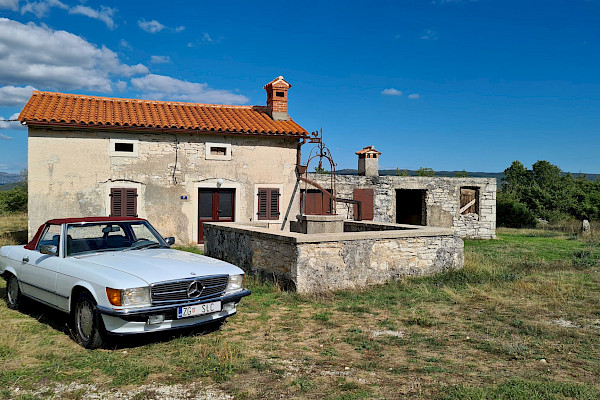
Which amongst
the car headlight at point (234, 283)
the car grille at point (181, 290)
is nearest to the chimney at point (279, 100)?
the car headlight at point (234, 283)

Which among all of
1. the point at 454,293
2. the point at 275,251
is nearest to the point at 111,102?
the point at 275,251

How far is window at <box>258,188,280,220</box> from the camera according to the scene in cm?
1520

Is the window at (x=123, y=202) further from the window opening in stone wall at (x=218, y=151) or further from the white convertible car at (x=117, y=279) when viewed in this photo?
the white convertible car at (x=117, y=279)

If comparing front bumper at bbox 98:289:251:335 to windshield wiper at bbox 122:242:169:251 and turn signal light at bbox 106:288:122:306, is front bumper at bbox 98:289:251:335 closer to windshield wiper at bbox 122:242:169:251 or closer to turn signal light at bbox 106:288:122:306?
turn signal light at bbox 106:288:122:306

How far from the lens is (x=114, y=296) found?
4.82m

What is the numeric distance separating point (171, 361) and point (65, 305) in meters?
1.64

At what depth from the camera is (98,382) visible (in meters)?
4.25

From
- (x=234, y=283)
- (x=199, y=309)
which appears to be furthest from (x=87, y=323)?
A: (x=234, y=283)

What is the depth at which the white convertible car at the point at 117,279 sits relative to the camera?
16.1 ft

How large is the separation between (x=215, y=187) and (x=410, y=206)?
1022 cm

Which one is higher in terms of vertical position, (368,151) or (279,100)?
(279,100)

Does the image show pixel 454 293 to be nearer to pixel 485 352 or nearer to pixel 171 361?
pixel 485 352

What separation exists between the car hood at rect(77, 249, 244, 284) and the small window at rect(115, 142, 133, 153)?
330 inches

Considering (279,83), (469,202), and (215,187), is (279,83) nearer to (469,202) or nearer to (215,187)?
(215,187)
